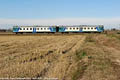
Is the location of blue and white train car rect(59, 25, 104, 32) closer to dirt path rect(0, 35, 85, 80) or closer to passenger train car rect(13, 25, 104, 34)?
passenger train car rect(13, 25, 104, 34)

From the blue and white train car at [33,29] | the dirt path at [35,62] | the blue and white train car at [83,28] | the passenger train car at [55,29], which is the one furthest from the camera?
the blue and white train car at [33,29]

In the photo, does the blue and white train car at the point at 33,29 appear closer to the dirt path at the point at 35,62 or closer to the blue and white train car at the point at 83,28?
the blue and white train car at the point at 83,28

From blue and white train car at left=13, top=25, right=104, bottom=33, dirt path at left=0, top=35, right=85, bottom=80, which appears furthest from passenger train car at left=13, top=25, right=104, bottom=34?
dirt path at left=0, top=35, right=85, bottom=80

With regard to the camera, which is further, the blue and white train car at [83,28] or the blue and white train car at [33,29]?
the blue and white train car at [33,29]

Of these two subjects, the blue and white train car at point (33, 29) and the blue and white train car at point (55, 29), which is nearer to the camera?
the blue and white train car at point (55, 29)

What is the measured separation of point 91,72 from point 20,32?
59.0 meters

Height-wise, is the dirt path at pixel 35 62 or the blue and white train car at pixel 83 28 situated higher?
the blue and white train car at pixel 83 28

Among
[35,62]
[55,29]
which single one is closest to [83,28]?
[55,29]

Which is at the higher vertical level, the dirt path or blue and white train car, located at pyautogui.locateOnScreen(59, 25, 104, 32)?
blue and white train car, located at pyautogui.locateOnScreen(59, 25, 104, 32)

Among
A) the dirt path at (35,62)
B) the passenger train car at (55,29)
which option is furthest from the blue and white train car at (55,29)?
the dirt path at (35,62)

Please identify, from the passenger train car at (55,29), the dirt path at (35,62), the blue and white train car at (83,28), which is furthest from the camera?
the passenger train car at (55,29)

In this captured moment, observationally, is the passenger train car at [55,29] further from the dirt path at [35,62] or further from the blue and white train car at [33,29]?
the dirt path at [35,62]

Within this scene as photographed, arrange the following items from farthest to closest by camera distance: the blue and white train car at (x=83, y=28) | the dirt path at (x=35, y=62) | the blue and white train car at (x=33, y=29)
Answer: the blue and white train car at (x=33, y=29) → the blue and white train car at (x=83, y=28) → the dirt path at (x=35, y=62)

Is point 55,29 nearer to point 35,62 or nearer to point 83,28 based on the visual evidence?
point 83,28
